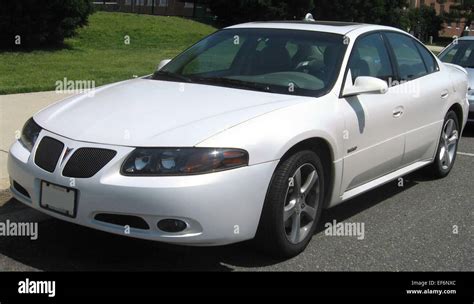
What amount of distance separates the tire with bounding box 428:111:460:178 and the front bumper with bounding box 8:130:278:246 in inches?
124

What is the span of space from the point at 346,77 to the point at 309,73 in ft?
0.94

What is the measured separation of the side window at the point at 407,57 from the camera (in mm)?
5414

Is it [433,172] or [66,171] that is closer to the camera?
[66,171]

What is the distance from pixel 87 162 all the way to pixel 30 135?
2.55 feet

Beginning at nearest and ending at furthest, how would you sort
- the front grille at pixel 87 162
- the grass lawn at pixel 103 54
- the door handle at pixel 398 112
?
1. the front grille at pixel 87 162
2. the door handle at pixel 398 112
3. the grass lawn at pixel 103 54

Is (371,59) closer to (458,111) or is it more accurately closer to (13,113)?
(458,111)

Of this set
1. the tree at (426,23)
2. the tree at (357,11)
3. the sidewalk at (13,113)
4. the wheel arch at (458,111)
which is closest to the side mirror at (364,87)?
the wheel arch at (458,111)

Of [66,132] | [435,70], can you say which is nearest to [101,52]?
[435,70]

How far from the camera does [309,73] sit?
459 cm

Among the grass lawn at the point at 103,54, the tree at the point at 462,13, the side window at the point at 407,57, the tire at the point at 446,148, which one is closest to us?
the side window at the point at 407,57

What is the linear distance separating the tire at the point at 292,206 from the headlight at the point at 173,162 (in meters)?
0.44

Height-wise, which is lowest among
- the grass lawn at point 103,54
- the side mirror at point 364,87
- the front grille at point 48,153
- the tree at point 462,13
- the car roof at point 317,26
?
the grass lawn at point 103,54

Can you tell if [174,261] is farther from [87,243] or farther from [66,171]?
[66,171]

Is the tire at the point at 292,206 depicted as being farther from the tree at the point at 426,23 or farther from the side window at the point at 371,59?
the tree at the point at 426,23
